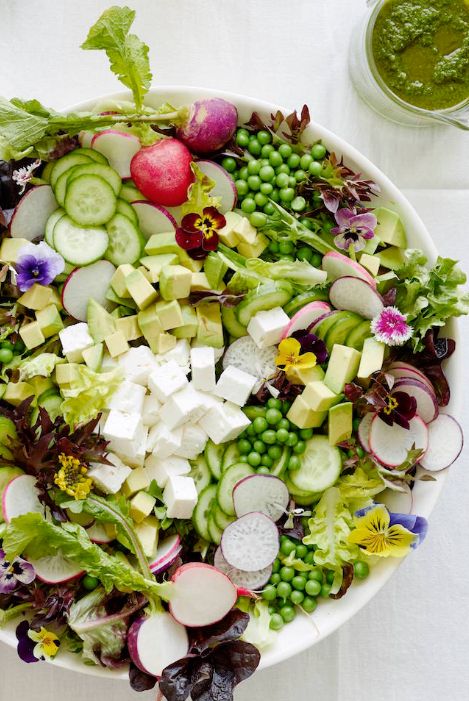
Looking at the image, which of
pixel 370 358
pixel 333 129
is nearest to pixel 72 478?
pixel 370 358

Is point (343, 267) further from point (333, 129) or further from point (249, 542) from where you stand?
point (249, 542)

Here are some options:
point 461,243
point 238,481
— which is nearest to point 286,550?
point 238,481

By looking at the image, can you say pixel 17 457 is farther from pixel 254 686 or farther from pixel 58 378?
pixel 254 686

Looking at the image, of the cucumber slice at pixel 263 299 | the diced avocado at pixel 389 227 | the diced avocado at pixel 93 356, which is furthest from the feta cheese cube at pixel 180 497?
the diced avocado at pixel 389 227

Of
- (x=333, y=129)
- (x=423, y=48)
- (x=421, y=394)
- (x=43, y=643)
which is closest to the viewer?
(x=43, y=643)

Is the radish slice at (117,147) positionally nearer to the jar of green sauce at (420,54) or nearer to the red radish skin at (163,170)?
the red radish skin at (163,170)

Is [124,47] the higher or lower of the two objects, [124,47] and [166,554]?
the higher
